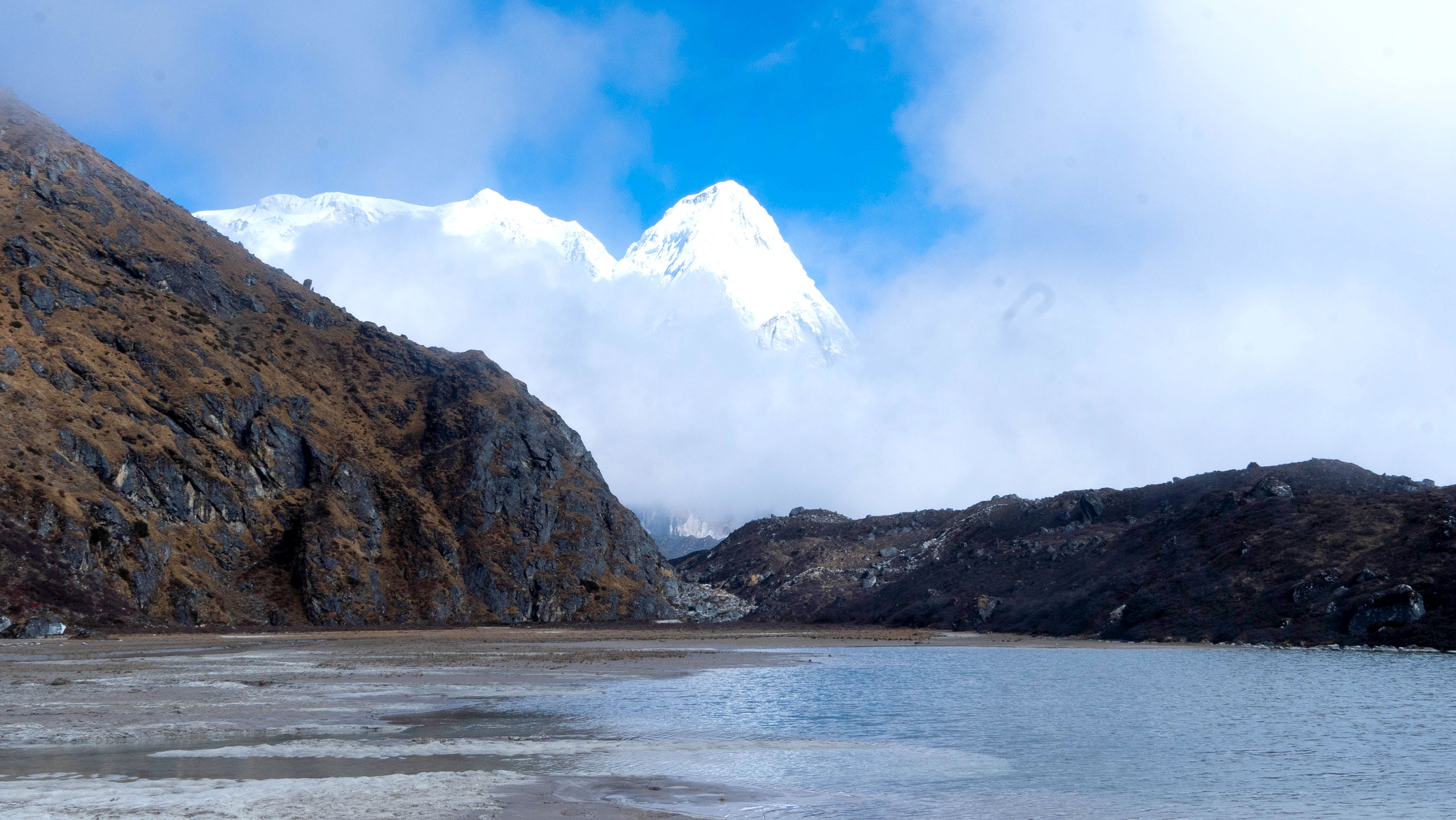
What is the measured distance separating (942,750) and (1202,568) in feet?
295

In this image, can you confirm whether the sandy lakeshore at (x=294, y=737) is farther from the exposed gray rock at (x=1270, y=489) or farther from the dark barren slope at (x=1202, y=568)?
the exposed gray rock at (x=1270, y=489)

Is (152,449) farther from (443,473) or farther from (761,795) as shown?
(761,795)

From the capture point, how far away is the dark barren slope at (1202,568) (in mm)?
78625

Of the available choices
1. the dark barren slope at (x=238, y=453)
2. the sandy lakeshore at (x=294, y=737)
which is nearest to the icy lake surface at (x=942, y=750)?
the sandy lakeshore at (x=294, y=737)

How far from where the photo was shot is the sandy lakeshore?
17609mm

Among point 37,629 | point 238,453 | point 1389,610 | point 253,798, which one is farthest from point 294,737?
point 238,453

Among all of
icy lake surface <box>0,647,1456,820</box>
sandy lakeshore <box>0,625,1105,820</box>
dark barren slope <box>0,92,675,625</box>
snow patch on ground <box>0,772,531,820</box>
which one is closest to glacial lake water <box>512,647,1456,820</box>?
icy lake surface <box>0,647,1456,820</box>

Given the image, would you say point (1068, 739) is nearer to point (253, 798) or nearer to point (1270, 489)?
point (253, 798)

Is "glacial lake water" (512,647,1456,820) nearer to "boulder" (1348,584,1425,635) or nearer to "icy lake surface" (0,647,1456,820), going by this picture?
"icy lake surface" (0,647,1456,820)

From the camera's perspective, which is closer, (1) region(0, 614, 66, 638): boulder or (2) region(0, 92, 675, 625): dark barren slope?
(1) region(0, 614, 66, 638): boulder

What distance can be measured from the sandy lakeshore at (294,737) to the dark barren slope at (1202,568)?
2210 inches

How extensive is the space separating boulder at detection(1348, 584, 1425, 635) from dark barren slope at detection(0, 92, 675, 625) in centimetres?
9976

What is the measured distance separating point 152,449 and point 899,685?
311 ft

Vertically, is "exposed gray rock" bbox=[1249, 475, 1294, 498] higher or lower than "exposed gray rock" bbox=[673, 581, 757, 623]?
higher
